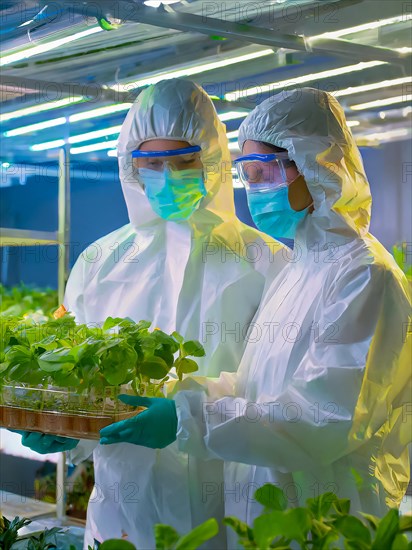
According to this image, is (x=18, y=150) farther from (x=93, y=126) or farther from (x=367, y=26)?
(x=367, y=26)

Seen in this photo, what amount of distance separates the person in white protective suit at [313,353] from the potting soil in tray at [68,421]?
2.7 inches

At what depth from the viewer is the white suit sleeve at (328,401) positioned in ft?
4.98

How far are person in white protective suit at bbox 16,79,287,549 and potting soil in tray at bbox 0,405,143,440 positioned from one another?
0.29 m

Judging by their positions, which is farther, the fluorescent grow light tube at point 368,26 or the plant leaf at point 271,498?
the fluorescent grow light tube at point 368,26

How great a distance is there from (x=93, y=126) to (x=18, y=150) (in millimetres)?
288

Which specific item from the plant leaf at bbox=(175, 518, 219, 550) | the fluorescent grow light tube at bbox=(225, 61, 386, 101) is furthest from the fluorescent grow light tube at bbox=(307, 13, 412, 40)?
the plant leaf at bbox=(175, 518, 219, 550)

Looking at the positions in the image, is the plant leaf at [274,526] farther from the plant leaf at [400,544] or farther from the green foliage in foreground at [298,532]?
the plant leaf at [400,544]

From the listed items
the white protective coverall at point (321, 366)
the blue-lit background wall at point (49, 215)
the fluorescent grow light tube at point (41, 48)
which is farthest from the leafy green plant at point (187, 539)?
the blue-lit background wall at point (49, 215)

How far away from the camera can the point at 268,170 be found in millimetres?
1780

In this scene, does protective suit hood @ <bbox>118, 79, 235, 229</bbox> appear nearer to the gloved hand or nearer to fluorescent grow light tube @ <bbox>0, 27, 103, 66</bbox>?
fluorescent grow light tube @ <bbox>0, 27, 103, 66</bbox>

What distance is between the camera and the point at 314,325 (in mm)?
1633

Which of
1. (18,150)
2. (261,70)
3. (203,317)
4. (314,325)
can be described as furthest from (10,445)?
(314,325)

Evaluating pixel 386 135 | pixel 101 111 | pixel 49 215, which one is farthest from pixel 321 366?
pixel 49 215

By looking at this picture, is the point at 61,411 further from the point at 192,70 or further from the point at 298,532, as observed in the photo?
the point at 192,70
